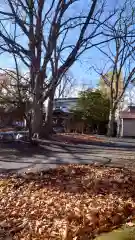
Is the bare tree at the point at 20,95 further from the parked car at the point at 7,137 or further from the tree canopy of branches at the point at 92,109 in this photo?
the tree canopy of branches at the point at 92,109

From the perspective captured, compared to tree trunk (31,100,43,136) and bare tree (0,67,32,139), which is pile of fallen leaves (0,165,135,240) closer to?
bare tree (0,67,32,139)

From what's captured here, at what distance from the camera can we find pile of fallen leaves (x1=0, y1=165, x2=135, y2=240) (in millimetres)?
3562

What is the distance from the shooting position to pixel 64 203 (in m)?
4.41

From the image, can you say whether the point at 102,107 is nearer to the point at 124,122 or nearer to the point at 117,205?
the point at 124,122

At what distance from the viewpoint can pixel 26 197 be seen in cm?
470

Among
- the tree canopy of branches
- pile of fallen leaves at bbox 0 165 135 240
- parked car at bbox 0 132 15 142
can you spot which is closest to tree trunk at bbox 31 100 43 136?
parked car at bbox 0 132 15 142

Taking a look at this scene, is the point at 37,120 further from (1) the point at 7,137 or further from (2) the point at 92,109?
(2) the point at 92,109

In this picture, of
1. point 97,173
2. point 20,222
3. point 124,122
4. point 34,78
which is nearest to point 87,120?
point 124,122

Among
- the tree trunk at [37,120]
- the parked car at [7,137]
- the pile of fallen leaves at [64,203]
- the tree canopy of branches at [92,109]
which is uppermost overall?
the tree canopy of branches at [92,109]

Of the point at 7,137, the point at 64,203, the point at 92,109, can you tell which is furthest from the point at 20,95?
the point at 92,109

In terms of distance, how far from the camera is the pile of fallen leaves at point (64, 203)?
356 cm

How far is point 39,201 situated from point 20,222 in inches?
30.8

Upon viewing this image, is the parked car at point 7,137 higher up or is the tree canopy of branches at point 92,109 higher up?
the tree canopy of branches at point 92,109

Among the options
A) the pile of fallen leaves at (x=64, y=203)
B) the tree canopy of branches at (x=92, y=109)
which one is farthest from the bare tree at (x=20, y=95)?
the tree canopy of branches at (x=92, y=109)
